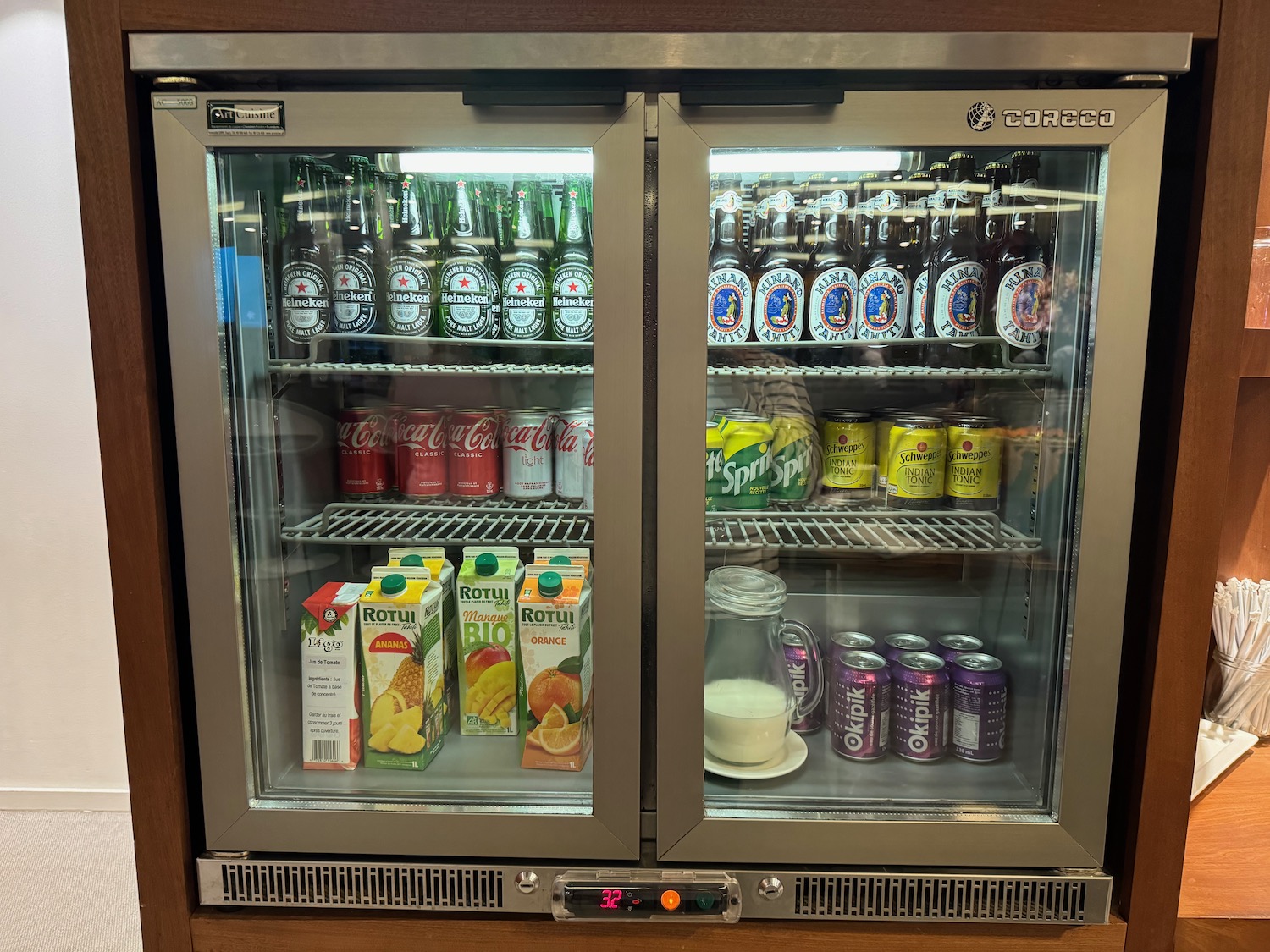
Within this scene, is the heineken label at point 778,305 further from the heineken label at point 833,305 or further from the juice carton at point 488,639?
the juice carton at point 488,639

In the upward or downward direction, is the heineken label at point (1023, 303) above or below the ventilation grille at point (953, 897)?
above

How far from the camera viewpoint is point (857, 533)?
1319mm

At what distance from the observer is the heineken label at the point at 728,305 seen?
1268 millimetres

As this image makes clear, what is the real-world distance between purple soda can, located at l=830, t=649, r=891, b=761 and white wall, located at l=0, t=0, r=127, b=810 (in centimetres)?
209

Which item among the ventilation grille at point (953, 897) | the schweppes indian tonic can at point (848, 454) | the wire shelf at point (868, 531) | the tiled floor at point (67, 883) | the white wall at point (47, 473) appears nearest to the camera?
the ventilation grille at point (953, 897)

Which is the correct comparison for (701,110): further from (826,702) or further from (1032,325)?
(826,702)

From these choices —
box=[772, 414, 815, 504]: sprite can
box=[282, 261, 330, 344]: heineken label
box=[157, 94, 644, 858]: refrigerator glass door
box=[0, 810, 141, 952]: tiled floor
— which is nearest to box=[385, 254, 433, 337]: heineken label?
box=[157, 94, 644, 858]: refrigerator glass door

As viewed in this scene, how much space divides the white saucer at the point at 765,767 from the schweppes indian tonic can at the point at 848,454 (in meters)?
0.44

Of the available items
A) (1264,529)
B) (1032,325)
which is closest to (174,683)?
(1032,325)

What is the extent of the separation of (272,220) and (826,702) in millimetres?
1253

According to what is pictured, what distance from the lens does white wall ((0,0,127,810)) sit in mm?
2131

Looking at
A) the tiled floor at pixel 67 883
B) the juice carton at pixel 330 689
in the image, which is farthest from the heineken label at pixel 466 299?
the tiled floor at pixel 67 883

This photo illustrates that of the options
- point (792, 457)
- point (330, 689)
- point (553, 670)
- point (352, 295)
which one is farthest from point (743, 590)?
point (352, 295)

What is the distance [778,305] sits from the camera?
129cm
